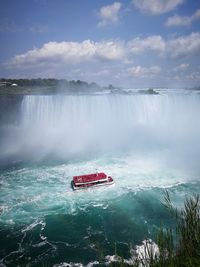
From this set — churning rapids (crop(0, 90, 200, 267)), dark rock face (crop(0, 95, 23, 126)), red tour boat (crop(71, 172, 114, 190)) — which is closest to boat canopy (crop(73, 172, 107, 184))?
red tour boat (crop(71, 172, 114, 190))

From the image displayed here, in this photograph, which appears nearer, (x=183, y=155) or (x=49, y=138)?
(x=183, y=155)

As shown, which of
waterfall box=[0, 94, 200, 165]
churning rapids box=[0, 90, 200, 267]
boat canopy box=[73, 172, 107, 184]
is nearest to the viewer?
churning rapids box=[0, 90, 200, 267]

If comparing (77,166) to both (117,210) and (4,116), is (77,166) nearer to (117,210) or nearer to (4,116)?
(117,210)

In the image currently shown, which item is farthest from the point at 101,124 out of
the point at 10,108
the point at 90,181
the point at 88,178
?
the point at 90,181

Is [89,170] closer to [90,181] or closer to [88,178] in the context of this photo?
[88,178]

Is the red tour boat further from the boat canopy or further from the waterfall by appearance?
the waterfall

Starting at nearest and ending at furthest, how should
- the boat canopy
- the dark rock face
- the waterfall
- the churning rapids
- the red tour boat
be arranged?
the churning rapids, the red tour boat, the boat canopy, the waterfall, the dark rock face

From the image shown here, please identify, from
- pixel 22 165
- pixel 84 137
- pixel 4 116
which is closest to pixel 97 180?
pixel 22 165
